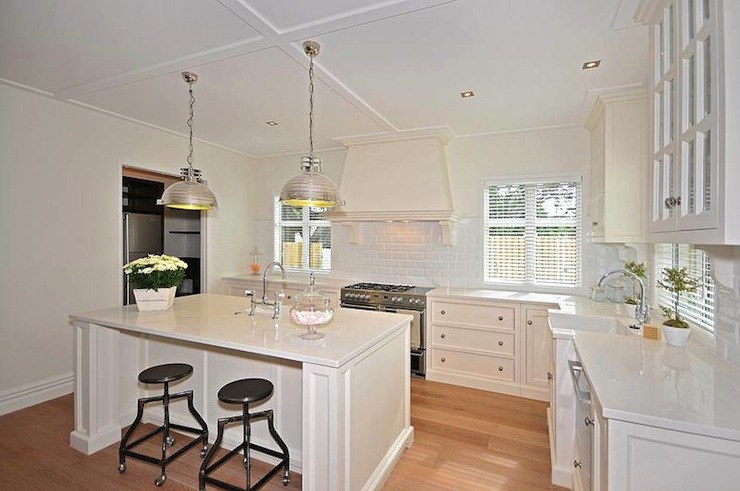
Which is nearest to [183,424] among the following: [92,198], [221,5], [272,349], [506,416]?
[272,349]

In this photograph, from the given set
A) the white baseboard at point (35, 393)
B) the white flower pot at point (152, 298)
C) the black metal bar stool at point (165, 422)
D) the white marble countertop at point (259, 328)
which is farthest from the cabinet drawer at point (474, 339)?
the white baseboard at point (35, 393)

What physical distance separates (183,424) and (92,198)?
238 cm

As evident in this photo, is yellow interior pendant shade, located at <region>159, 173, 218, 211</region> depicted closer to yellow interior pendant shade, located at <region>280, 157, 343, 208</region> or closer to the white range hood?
yellow interior pendant shade, located at <region>280, 157, 343, 208</region>

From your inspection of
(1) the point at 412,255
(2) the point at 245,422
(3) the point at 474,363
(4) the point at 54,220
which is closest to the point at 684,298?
(3) the point at 474,363

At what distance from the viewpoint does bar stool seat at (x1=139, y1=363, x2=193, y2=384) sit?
2.29 m

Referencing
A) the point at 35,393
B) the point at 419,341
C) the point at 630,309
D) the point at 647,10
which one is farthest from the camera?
the point at 419,341

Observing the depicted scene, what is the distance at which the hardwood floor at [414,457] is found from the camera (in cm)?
227

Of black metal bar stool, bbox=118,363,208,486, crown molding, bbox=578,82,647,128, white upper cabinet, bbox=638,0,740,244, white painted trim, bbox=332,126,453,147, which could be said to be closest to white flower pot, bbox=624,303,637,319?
white upper cabinet, bbox=638,0,740,244

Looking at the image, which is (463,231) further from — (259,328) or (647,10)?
(259,328)

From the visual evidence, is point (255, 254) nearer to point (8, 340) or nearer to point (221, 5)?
point (8, 340)

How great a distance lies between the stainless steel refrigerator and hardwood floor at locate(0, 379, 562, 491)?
1.37 meters

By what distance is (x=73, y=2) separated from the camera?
77.7 inches

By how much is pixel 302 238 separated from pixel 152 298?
2.92 meters

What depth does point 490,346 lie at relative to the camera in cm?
375
